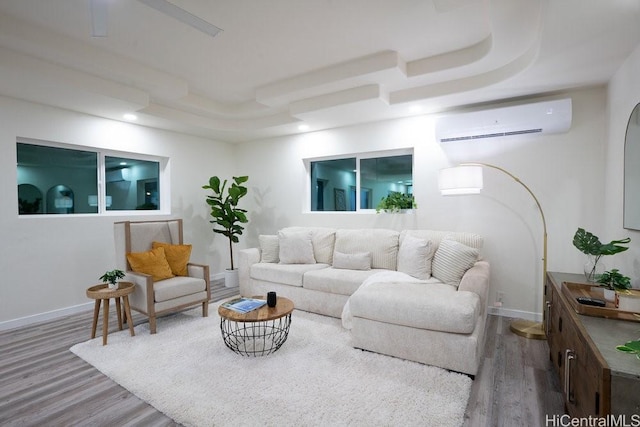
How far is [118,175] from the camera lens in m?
4.55

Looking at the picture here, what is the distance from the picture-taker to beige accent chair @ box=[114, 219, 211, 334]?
3.21m

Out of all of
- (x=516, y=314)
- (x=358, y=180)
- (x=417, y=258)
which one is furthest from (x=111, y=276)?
(x=516, y=314)

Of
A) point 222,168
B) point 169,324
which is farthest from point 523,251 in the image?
point 222,168

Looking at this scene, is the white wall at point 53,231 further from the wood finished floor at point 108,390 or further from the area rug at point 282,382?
the area rug at point 282,382

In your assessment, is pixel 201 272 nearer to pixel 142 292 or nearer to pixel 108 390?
pixel 142 292

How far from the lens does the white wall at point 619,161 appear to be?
2.28m

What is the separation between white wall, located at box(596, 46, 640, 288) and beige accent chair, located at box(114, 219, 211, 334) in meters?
3.88

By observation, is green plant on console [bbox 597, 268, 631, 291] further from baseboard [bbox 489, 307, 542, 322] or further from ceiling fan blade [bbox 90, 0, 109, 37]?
ceiling fan blade [bbox 90, 0, 109, 37]

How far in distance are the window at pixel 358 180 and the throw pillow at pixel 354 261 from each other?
1.06m

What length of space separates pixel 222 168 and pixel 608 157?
5.31 m

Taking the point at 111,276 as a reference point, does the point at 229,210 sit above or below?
above

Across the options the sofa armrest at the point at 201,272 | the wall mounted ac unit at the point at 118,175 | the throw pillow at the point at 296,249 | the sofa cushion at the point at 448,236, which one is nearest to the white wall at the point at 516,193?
the sofa cushion at the point at 448,236

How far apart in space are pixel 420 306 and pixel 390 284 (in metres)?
0.54
